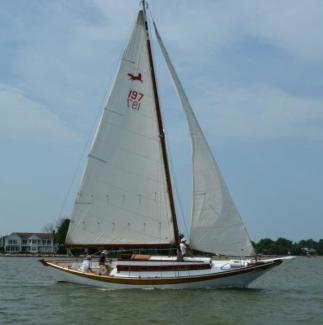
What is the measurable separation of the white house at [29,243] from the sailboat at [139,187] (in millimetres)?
140952

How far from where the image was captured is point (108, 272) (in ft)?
107

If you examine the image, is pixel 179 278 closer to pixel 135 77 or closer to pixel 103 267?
pixel 103 267

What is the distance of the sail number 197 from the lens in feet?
111

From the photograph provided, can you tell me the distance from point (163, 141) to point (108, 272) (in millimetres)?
7191

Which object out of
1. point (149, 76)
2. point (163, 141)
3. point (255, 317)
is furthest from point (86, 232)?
point (255, 317)

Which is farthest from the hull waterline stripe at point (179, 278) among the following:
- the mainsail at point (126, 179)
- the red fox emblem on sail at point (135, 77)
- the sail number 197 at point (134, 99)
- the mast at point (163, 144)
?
the red fox emblem on sail at point (135, 77)

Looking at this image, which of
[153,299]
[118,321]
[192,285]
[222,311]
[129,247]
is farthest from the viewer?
[129,247]

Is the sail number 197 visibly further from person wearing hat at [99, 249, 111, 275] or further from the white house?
the white house

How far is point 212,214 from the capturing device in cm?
3170

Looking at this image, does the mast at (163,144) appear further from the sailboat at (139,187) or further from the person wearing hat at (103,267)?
the person wearing hat at (103,267)

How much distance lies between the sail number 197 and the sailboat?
5cm

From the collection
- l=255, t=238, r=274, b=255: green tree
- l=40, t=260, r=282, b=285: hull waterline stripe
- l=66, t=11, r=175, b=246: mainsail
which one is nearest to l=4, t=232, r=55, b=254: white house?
l=255, t=238, r=274, b=255: green tree

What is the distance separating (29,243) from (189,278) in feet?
485

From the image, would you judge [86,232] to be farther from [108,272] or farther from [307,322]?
[307,322]
